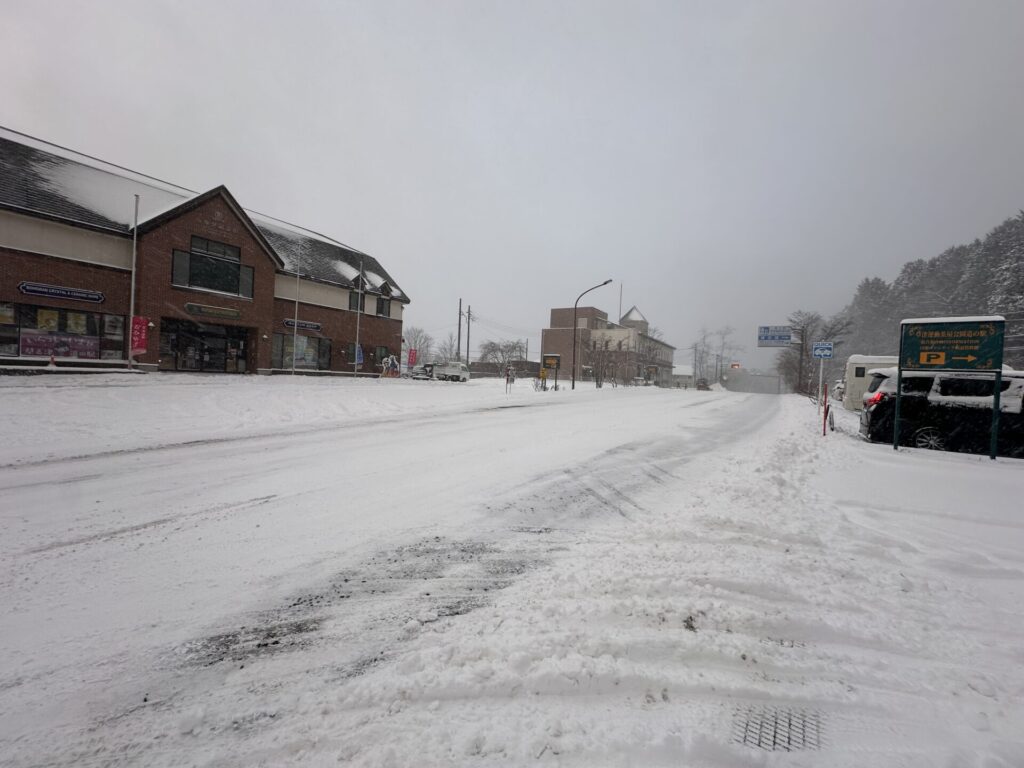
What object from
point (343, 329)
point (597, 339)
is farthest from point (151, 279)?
point (597, 339)

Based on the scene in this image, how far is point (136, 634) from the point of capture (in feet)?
8.21

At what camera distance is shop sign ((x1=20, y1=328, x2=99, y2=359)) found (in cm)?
2000

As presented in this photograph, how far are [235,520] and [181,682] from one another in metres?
2.29

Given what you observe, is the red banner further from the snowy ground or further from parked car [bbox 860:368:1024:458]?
parked car [bbox 860:368:1024:458]

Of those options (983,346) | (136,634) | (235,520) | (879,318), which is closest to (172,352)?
(235,520)

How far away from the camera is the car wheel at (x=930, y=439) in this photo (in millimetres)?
9727

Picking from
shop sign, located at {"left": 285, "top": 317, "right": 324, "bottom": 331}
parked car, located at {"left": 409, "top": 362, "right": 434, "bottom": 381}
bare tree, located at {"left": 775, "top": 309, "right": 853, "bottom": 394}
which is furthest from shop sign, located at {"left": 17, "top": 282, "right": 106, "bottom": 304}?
bare tree, located at {"left": 775, "top": 309, "right": 853, "bottom": 394}

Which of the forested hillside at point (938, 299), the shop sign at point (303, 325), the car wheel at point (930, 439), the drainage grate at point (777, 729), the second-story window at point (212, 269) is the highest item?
the forested hillside at point (938, 299)

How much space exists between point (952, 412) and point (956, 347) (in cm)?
166

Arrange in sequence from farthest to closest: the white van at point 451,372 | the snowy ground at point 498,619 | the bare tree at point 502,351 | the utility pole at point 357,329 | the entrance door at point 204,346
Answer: the bare tree at point 502,351 < the white van at point 451,372 < the utility pole at point 357,329 < the entrance door at point 204,346 < the snowy ground at point 498,619

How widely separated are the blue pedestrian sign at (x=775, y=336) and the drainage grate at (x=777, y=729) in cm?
5118

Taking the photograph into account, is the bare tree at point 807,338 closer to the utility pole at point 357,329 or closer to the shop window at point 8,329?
the utility pole at point 357,329

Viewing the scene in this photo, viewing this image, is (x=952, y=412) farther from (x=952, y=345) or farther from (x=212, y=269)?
(x=212, y=269)

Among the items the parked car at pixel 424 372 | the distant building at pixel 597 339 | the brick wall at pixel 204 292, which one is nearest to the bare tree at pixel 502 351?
the distant building at pixel 597 339
